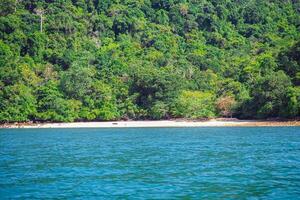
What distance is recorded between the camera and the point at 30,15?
130750 mm

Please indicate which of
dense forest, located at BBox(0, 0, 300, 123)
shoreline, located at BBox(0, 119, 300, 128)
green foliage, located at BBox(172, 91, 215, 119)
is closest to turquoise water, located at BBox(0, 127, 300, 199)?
shoreline, located at BBox(0, 119, 300, 128)

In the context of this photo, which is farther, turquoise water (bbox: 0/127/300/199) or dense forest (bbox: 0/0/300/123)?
dense forest (bbox: 0/0/300/123)

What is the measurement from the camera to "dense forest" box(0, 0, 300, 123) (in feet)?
277

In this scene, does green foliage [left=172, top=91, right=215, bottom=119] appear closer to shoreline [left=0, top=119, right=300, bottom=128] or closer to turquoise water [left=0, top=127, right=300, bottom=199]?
shoreline [left=0, top=119, right=300, bottom=128]

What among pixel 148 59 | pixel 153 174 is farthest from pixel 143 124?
pixel 153 174

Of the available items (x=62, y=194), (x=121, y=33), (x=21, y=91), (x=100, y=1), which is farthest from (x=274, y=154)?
(x=100, y=1)

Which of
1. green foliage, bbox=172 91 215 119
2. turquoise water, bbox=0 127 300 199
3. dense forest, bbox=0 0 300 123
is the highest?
dense forest, bbox=0 0 300 123

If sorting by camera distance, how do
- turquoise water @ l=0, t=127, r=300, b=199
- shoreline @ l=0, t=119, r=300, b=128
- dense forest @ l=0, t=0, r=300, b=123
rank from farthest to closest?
dense forest @ l=0, t=0, r=300, b=123 → shoreline @ l=0, t=119, r=300, b=128 → turquoise water @ l=0, t=127, r=300, b=199

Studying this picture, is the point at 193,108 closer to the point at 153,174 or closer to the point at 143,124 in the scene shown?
the point at 143,124

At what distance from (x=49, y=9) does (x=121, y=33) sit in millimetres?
22996

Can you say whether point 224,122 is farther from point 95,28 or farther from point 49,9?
point 49,9

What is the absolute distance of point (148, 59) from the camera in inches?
4542

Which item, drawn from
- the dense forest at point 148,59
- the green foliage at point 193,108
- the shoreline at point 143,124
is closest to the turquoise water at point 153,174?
the shoreline at point 143,124

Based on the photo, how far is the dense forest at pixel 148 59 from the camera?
84500 mm
